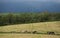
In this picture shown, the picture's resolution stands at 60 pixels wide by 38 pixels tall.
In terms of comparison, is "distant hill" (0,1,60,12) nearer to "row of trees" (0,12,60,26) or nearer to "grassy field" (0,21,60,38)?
"row of trees" (0,12,60,26)

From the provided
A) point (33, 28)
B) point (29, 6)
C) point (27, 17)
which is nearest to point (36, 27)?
point (33, 28)

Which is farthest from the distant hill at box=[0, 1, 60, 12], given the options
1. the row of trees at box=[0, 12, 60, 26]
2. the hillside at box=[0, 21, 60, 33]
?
the hillside at box=[0, 21, 60, 33]

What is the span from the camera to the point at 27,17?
1.54 metres

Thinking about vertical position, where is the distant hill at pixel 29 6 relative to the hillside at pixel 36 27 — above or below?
above

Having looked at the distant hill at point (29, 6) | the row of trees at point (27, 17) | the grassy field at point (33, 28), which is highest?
the distant hill at point (29, 6)

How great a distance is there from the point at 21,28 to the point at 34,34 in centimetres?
22

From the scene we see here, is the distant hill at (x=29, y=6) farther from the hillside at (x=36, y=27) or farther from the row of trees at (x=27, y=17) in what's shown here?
the hillside at (x=36, y=27)

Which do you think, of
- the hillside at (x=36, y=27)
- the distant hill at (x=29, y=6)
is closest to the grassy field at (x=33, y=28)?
the hillside at (x=36, y=27)

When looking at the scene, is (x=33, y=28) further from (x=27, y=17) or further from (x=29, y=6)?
(x=29, y=6)

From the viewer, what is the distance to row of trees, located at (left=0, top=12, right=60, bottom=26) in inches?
59.6

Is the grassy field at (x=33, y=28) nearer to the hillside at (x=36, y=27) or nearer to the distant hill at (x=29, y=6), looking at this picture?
the hillside at (x=36, y=27)

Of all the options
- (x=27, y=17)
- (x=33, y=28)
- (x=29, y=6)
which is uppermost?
(x=29, y=6)

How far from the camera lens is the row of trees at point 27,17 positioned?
1.51m

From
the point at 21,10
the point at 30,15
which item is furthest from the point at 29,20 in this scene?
the point at 21,10
